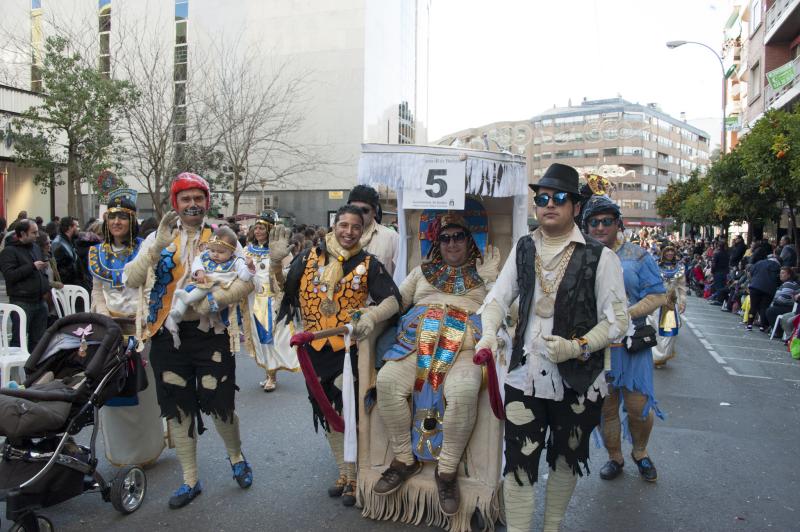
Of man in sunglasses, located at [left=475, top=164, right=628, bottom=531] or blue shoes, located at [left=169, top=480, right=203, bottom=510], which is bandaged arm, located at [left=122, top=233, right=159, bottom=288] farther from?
man in sunglasses, located at [left=475, top=164, right=628, bottom=531]

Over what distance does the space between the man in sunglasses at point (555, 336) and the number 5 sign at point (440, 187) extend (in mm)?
903

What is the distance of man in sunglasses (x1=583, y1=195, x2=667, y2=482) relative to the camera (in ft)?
14.9

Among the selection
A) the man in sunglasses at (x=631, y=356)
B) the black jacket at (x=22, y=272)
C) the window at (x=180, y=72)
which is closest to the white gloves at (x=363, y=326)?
the man in sunglasses at (x=631, y=356)

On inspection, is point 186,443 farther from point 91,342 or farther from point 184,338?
point 91,342

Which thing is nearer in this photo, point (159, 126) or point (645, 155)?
point (159, 126)

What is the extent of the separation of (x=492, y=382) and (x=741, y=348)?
9.52m

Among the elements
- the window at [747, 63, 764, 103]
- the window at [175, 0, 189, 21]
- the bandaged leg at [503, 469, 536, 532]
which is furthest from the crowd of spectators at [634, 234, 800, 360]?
the window at [175, 0, 189, 21]

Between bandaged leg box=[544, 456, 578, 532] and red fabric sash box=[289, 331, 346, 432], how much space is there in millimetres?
1389

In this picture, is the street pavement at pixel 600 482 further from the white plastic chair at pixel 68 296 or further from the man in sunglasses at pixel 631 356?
the white plastic chair at pixel 68 296

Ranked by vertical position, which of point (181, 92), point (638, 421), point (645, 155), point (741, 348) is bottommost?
point (741, 348)

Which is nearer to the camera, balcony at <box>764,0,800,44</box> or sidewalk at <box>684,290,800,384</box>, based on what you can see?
sidewalk at <box>684,290,800,384</box>

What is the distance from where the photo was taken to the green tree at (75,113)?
15.0 m

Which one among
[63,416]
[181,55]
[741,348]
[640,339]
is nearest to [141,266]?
[63,416]

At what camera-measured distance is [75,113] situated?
50.3 feet
